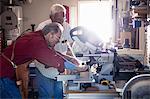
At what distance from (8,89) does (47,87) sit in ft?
1.09

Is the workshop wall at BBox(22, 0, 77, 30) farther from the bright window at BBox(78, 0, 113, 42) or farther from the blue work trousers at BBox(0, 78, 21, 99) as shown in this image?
the blue work trousers at BBox(0, 78, 21, 99)

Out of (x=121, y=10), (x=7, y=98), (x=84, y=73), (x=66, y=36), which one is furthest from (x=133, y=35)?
(x=7, y=98)

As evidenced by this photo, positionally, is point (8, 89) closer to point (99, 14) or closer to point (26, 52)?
point (26, 52)

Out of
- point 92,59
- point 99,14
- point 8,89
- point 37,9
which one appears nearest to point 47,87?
point 8,89

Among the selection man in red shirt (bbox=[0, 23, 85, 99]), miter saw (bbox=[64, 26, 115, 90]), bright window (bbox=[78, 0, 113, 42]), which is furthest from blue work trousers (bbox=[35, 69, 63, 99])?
bright window (bbox=[78, 0, 113, 42])

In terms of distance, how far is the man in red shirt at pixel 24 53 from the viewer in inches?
80.1

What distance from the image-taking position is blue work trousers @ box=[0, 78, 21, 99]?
2.08 metres

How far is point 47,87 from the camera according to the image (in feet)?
7.53

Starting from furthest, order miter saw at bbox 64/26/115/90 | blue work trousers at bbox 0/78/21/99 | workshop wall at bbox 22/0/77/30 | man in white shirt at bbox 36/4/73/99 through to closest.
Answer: workshop wall at bbox 22/0/77/30
man in white shirt at bbox 36/4/73/99
blue work trousers at bbox 0/78/21/99
miter saw at bbox 64/26/115/90

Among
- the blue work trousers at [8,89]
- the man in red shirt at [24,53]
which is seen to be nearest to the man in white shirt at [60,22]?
the man in red shirt at [24,53]

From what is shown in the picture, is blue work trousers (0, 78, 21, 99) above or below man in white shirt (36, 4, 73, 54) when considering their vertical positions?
below

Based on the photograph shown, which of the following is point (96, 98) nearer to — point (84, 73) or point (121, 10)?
point (84, 73)

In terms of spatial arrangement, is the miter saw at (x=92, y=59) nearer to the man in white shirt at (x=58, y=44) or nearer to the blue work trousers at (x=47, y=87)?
the man in white shirt at (x=58, y=44)

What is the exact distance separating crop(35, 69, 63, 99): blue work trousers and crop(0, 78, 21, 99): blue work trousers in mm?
218
